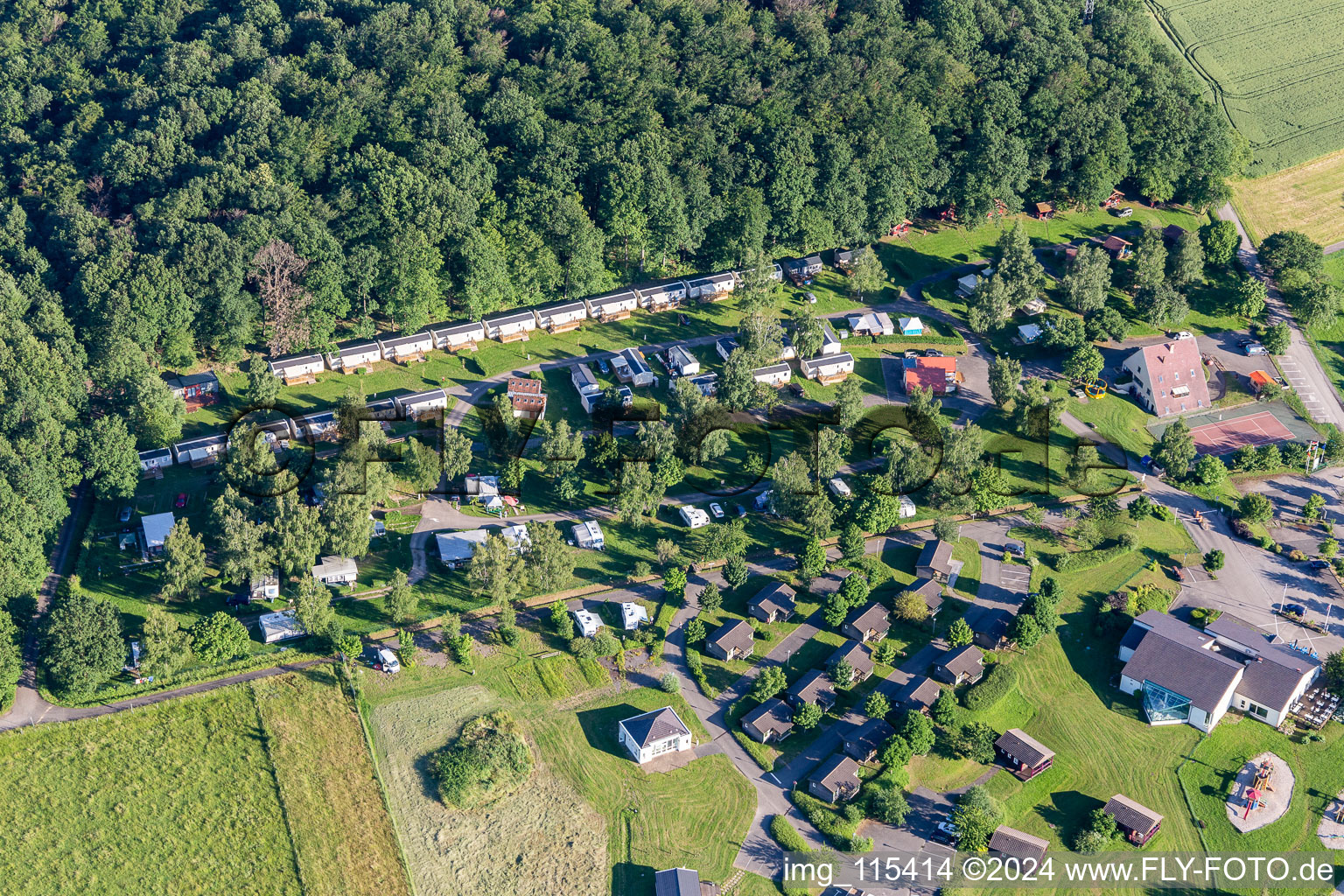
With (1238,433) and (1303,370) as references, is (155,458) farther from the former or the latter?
(1303,370)

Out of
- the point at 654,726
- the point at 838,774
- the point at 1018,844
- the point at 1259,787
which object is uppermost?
the point at 654,726

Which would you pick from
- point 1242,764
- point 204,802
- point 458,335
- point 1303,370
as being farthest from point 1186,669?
point 458,335

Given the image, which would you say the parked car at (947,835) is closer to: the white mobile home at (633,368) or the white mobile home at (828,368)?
the white mobile home at (828,368)

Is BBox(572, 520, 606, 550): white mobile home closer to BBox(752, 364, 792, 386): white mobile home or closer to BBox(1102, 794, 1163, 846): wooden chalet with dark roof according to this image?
BBox(752, 364, 792, 386): white mobile home

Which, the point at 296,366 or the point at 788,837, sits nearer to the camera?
the point at 788,837

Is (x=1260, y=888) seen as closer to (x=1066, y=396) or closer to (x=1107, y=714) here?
(x=1107, y=714)

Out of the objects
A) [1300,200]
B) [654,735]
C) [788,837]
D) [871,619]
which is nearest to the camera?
[788,837]
